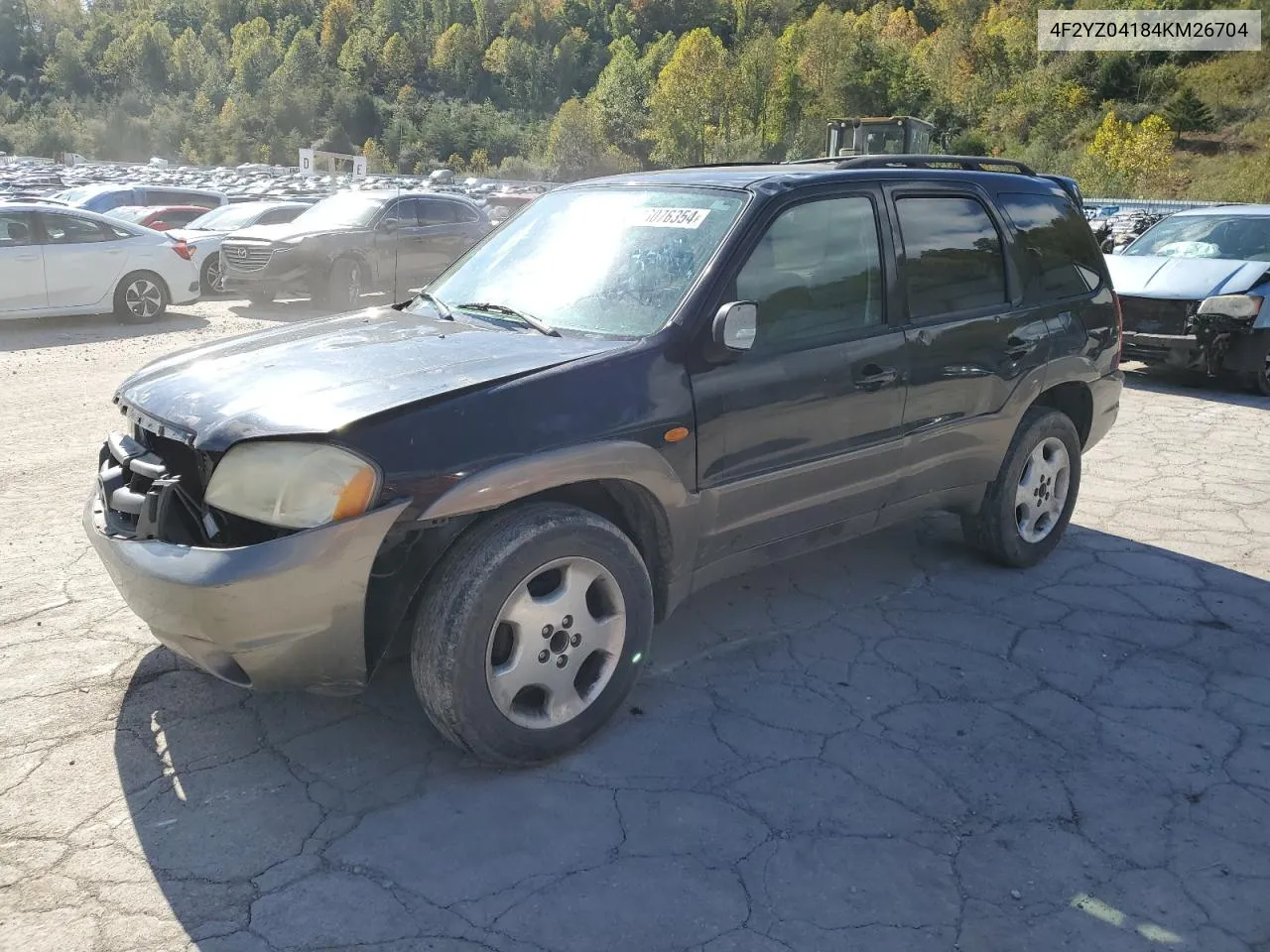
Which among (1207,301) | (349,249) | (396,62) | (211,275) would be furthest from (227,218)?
(396,62)

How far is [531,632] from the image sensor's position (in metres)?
2.98

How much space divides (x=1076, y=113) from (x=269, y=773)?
73286mm

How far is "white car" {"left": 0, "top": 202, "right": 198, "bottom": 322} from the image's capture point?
11.3m

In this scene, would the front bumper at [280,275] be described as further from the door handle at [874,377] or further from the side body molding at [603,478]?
the side body molding at [603,478]

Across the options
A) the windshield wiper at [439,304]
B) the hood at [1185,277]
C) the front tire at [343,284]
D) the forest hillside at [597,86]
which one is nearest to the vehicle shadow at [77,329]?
the front tire at [343,284]

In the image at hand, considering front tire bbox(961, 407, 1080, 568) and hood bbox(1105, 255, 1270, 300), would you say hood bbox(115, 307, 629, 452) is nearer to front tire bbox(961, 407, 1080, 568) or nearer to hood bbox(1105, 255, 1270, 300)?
front tire bbox(961, 407, 1080, 568)

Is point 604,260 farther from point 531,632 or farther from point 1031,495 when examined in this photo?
point 1031,495

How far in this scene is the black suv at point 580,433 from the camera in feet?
8.95

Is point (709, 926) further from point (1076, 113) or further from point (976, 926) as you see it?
point (1076, 113)

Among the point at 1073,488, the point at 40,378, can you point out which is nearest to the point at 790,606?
the point at 1073,488

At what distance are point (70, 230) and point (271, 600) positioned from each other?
11047mm

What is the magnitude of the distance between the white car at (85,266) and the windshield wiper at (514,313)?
387 inches

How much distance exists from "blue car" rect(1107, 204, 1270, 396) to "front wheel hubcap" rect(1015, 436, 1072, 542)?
4.93 metres

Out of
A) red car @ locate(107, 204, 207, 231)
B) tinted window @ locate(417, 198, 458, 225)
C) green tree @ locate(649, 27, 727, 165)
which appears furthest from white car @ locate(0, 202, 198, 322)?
green tree @ locate(649, 27, 727, 165)
